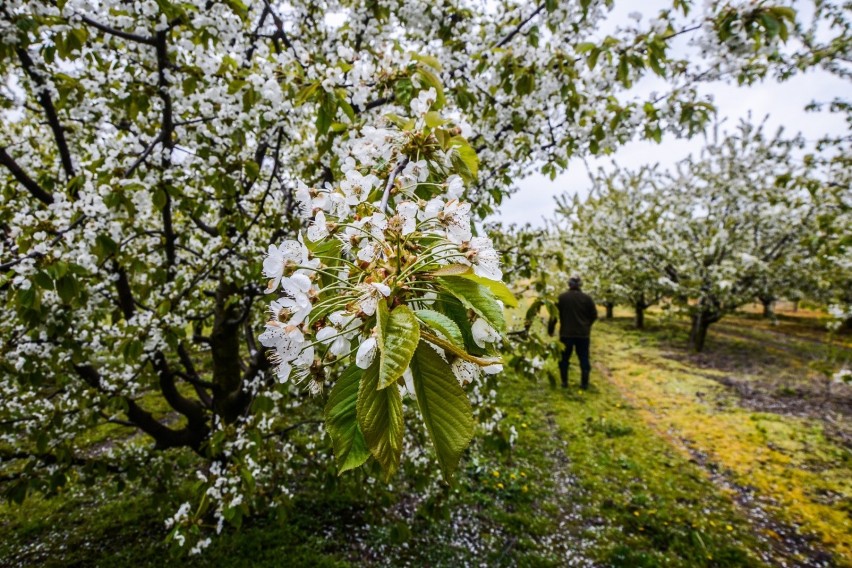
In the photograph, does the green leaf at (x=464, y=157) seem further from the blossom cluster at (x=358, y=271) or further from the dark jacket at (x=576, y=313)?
the dark jacket at (x=576, y=313)

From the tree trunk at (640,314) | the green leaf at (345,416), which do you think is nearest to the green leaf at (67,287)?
the green leaf at (345,416)

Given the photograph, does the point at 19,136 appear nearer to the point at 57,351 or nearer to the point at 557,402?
the point at 57,351

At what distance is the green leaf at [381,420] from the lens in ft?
2.29

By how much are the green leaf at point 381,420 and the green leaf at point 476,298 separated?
0.75 ft

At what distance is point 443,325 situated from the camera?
0.76 m

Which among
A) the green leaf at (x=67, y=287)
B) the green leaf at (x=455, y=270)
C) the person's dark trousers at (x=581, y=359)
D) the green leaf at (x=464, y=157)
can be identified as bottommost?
the person's dark trousers at (x=581, y=359)

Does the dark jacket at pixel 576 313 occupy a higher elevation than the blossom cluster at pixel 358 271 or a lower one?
lower

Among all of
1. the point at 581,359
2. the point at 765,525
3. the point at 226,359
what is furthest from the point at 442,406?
the point at 581,359

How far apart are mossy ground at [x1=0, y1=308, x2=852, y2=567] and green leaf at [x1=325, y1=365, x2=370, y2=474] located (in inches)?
94.4

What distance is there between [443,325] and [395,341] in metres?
0.11

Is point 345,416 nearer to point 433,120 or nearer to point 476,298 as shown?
point 476,298

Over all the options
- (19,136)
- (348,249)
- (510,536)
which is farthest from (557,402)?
(19,136)

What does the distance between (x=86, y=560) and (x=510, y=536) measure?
416 cm

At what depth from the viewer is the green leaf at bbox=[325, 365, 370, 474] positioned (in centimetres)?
81
